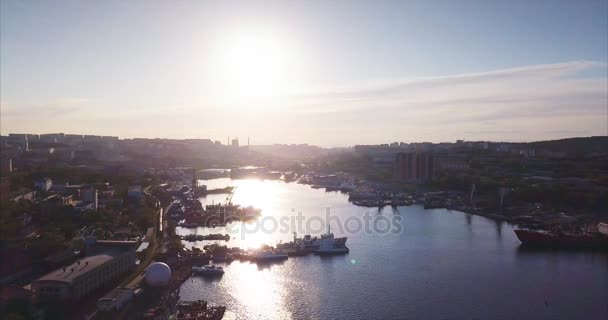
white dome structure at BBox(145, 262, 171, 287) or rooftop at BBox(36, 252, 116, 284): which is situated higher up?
rooftop at BBox(36, 252, 116, 284)

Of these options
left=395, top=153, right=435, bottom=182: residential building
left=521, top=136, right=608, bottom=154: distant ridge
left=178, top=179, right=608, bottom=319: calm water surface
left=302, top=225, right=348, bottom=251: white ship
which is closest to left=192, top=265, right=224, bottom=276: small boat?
left=178, top=179, right=608, bottom=319: calm water surface

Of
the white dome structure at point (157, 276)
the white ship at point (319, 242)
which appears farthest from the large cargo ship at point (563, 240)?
the white dome structure at point (157, 276)

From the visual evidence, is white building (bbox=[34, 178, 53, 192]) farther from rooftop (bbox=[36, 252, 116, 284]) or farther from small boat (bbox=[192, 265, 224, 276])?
small boat (bbox=[192, 265, 224, 276])

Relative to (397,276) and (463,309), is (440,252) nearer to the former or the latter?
(397,276)

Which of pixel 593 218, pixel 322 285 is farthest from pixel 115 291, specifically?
pixel 593 218

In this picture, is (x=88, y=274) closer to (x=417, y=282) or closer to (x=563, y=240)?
(x=417, y=282)
